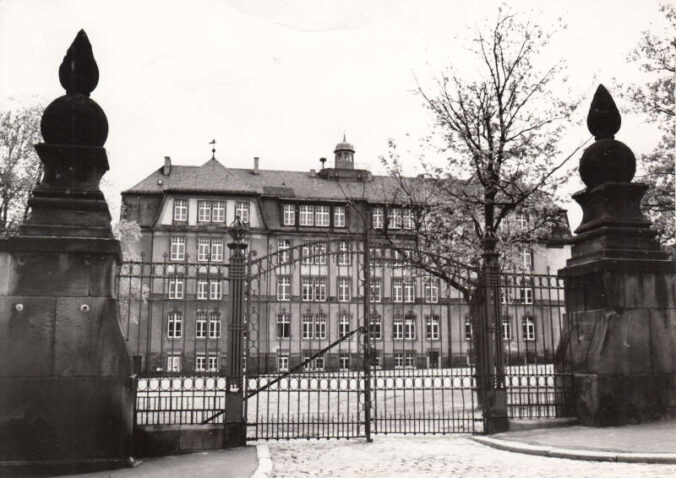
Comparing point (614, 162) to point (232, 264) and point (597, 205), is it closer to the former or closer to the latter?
point (597, 205)

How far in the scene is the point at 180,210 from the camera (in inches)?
1769

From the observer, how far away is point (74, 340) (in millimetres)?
7773

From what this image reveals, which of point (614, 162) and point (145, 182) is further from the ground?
point (145, 182)

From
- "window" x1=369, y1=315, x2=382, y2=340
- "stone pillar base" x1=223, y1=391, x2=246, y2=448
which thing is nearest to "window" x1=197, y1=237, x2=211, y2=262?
"window" x1=369, y1=315, x2=382, y2=340

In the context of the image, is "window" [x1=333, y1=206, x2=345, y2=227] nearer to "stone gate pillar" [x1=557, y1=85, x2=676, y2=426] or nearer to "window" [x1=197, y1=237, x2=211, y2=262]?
"window" [x1=197, y1=237, x2=211, y2=262]

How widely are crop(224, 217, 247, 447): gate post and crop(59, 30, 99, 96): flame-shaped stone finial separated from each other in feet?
9.35

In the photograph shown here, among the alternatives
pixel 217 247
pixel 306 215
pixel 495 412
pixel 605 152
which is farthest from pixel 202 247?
pixel 605 152

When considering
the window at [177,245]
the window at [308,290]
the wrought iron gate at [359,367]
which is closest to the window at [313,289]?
the window at [308,290]

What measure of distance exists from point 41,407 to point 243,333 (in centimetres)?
282

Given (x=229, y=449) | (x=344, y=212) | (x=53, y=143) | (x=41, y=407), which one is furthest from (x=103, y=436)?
(x=344, y=212)

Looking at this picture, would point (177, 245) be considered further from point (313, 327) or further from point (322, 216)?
point (313, 327)

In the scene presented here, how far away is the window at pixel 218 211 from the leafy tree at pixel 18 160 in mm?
18383

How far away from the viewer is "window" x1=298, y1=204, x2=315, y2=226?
47938mm

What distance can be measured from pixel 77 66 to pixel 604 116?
807 cm
